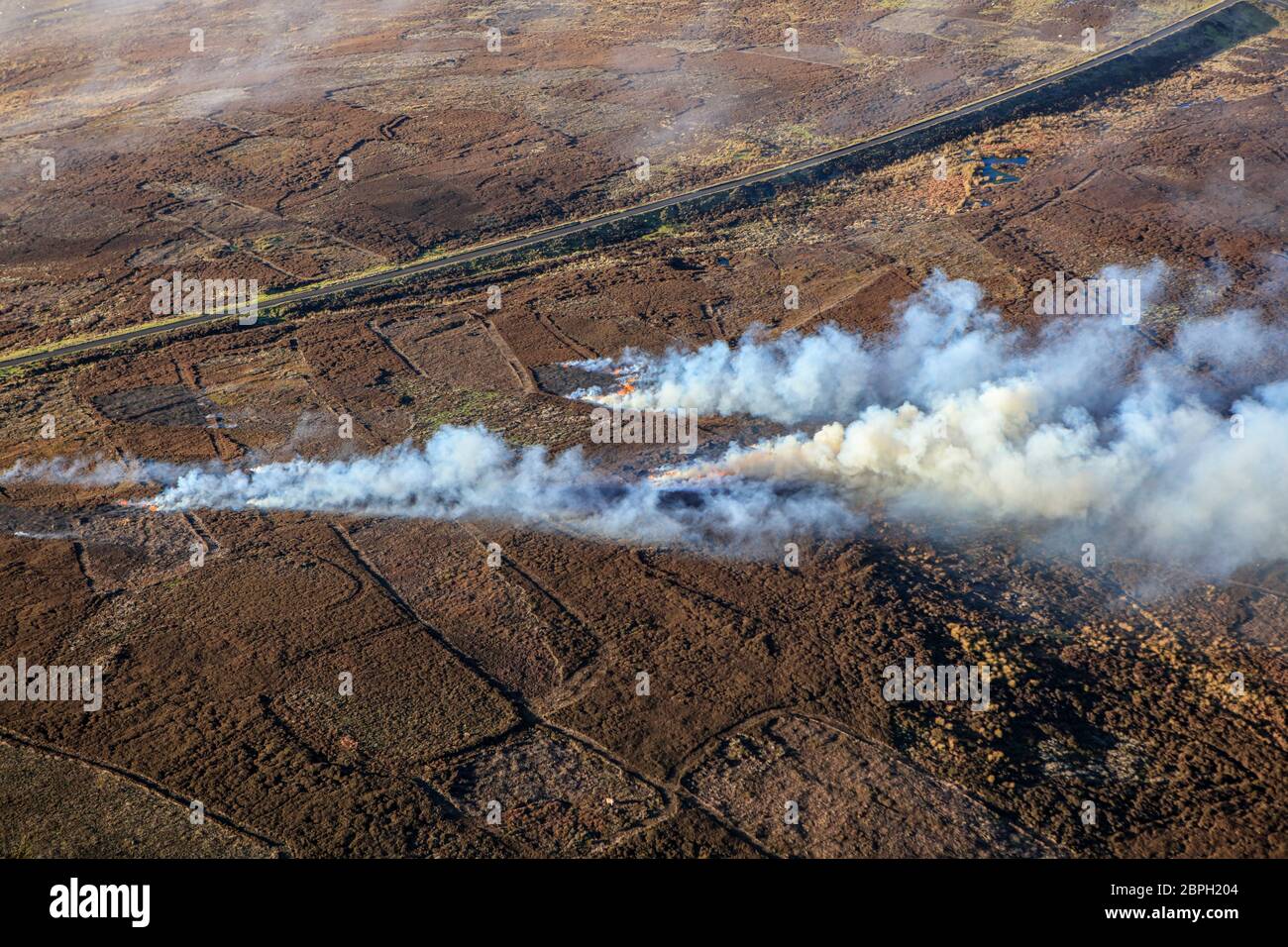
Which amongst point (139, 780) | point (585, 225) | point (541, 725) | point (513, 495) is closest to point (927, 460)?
point (513, 495)

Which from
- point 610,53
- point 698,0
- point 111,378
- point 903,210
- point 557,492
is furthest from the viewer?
point 698,0

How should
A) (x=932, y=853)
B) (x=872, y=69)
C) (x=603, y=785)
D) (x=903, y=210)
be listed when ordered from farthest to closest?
(x=872, y=69), (x=903, y=210), (x=603, y=785), (x=932, y=853)

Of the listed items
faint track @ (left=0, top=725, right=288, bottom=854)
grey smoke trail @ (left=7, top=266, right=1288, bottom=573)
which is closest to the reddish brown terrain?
faint track @ (left=0, top=725, right=288, bottom=854)

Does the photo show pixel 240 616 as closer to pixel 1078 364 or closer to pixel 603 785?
pixel 603 785

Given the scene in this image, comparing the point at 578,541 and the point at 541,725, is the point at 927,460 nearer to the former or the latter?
the point at 578,541

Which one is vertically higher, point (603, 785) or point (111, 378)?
point (111, 378)

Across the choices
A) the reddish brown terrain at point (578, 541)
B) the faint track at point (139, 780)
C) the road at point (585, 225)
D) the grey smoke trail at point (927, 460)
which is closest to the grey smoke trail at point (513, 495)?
the grey smoke trail at point (927, 460)

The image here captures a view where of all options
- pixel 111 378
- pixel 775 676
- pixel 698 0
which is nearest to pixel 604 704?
pixel 775 676

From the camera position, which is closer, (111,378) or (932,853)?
(932,853)
